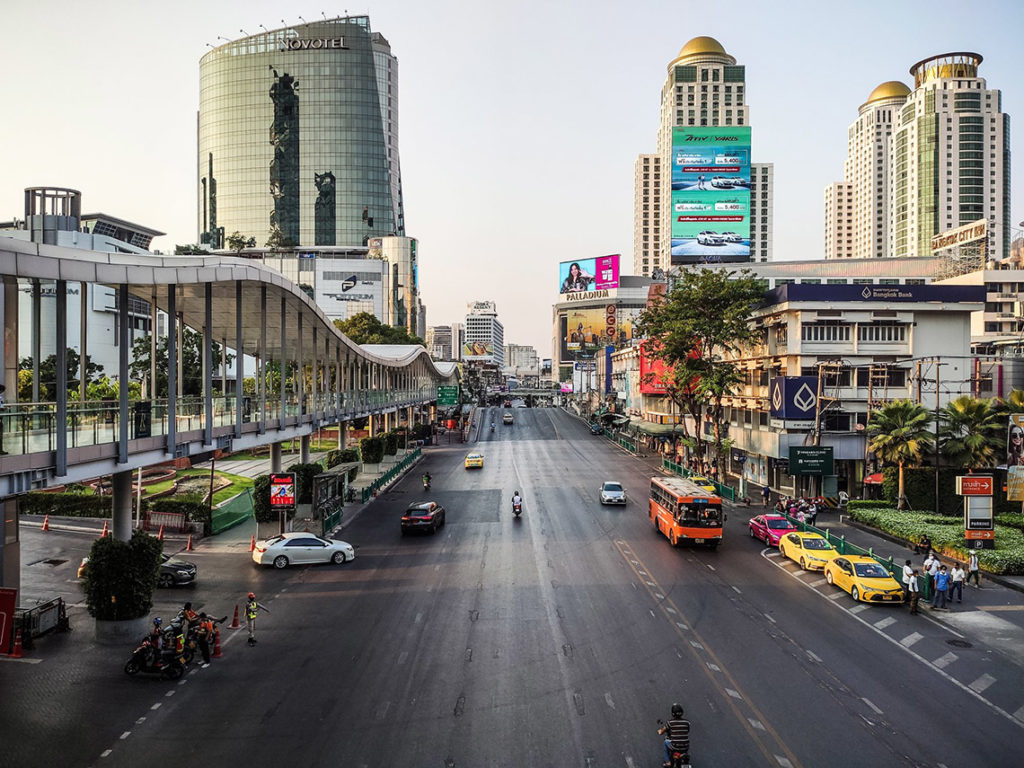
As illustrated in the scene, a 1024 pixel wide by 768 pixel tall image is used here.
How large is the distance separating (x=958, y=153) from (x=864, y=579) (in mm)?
184432

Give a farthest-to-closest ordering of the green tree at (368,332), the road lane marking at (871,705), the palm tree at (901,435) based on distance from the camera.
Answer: the green tree at (368,332) < the palm tree at (901,435) < the road lane marking at (871,705)

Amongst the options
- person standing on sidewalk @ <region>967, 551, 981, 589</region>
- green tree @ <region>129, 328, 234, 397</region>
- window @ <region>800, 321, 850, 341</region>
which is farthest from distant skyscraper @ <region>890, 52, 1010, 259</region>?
person standing on sidewalk @ <region>967, 551, 981, 589</region>

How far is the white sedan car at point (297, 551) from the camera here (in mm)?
29062

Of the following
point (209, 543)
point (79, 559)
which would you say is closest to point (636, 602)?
point (209, 543)

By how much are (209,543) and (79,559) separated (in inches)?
199

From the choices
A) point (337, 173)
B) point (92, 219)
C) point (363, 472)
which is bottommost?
point (363, 472)

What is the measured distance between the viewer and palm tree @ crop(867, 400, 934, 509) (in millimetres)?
38500

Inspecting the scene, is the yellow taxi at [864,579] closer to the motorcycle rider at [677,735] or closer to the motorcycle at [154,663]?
the motorcycle rider at [677,735]

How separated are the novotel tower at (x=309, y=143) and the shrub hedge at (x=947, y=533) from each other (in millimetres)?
170446

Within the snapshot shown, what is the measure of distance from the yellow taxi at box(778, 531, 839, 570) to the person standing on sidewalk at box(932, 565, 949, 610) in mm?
4098

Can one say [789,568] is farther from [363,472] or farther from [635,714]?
[363,472]

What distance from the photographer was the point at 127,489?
2322cm

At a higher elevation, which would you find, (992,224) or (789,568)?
(992,224)

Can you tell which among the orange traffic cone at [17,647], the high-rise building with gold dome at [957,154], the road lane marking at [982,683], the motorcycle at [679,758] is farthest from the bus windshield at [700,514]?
the high-rise building with gold dome at [957,154]
